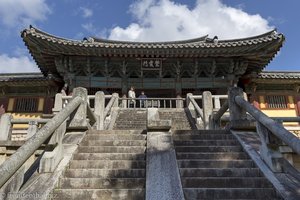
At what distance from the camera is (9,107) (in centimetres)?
1681

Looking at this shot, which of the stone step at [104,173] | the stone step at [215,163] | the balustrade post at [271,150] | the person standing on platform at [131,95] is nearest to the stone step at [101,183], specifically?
the stone step at [104,173]

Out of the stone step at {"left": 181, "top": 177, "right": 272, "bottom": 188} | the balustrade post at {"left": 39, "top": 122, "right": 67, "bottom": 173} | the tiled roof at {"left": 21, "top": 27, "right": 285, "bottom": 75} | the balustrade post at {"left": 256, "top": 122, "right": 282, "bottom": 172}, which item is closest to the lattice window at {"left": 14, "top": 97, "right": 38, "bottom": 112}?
the tiled roof at {"left": 21, "top": 27, "right": 285, "bottom": 75}

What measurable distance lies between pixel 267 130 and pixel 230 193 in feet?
4.55

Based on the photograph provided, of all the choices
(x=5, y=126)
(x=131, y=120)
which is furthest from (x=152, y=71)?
(x=5, y=126)

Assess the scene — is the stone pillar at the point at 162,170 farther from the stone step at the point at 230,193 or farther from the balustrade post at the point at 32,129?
the balustrade post at the point at 32,129

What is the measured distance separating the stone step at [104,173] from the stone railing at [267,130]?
2.23 meters

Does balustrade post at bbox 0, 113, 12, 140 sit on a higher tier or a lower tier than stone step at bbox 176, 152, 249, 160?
higher

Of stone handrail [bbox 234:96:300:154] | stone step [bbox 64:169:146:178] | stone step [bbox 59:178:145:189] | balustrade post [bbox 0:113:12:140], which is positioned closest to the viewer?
stone handrail [bbox 234:96:300:154]

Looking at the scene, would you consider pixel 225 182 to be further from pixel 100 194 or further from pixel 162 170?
pixel 100 194

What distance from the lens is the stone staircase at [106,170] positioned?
435 centimetres

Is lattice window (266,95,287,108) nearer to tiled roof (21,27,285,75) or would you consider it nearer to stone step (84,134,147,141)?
tiled roof (21,27,285,75)

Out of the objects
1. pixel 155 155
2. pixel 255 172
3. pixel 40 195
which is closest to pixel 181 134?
pixel 155 155

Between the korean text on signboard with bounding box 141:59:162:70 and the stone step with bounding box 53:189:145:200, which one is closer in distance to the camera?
the stone step with bounding box 53:189:145:200

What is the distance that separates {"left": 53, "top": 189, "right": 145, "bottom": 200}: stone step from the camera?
427 cm
